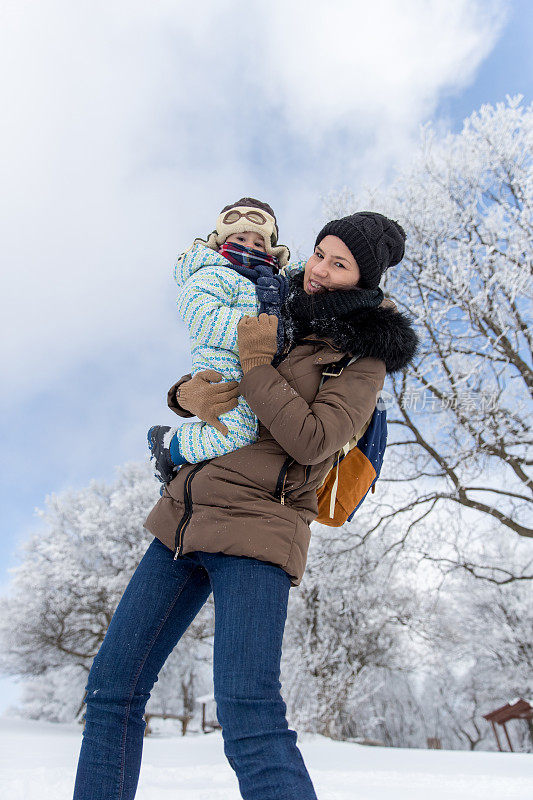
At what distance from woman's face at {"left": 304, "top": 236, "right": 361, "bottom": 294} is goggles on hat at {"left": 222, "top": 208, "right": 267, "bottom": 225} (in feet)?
0.97

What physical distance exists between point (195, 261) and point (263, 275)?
23cm

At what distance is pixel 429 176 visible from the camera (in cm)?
925

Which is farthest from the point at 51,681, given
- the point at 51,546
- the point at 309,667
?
the point at 309,667

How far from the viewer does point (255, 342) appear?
1.44 metres

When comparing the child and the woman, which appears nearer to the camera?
the woman

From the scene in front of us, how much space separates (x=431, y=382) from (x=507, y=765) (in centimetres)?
489

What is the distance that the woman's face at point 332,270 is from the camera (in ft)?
5.50

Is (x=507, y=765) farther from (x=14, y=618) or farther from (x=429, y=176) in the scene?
(x=14, y=618)

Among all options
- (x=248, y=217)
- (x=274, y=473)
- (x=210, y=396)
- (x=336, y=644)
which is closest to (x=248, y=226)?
(x=248, y=217)

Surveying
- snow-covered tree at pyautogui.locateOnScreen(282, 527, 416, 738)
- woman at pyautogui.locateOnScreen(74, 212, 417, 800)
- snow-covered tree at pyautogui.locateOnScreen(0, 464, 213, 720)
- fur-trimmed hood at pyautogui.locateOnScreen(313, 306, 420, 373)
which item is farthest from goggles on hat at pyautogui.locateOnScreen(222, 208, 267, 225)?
snow-covered tree at pyautogui.locateOnScreen(0, 464, 213, 720)

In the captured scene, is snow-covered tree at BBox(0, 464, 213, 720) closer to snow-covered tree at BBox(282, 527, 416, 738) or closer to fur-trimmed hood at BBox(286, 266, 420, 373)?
snow-covered tree at BBox(282, 527, 416, 738)

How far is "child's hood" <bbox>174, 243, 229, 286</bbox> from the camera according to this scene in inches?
65.5

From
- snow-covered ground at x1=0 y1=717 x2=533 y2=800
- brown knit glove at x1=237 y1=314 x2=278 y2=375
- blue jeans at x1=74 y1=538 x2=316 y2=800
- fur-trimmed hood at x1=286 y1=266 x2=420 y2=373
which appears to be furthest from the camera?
snow-covered ground at x1=0 y1=717 x2=533 y2=800

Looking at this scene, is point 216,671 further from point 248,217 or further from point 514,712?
point 514,712
